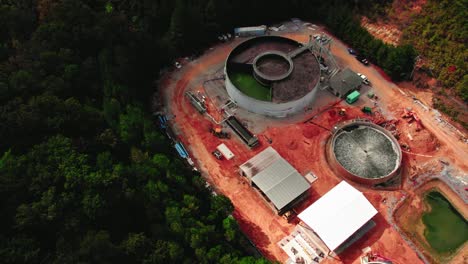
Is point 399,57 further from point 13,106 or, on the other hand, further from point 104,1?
point 13,106

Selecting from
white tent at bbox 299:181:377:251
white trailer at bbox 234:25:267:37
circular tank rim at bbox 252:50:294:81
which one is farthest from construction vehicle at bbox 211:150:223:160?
white trailer at bbox 234:25:267:37

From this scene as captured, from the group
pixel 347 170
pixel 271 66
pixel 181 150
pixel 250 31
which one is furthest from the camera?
pixel 250 31

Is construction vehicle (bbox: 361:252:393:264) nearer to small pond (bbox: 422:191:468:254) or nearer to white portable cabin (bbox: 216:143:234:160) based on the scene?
small pond (bbox: 422:191:468:254)

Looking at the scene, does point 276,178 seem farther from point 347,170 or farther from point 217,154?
point 347,170

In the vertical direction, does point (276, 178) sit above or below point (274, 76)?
below

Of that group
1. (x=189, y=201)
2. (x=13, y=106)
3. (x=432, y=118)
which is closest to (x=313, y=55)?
(x=432, y=118)

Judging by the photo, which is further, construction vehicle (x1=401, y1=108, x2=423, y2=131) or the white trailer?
the white trailer

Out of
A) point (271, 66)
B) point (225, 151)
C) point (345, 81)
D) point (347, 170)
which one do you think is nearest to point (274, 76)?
point (271, 66)
